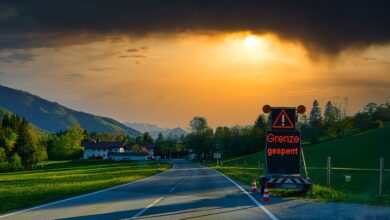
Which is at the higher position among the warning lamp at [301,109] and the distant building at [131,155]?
the warning lamp at [301,109]

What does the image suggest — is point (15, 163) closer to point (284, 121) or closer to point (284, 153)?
point (284, 121)

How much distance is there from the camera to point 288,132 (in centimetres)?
2283

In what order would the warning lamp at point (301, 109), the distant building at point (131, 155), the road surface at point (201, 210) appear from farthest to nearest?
1. the distant building at point (131, 155)
2. the warning lamp at point (301, 109)
3. the road surface at point (201, 210)

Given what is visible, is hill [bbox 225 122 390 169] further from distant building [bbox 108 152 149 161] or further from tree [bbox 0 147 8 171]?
distant building [bbox 108 152 149 161]

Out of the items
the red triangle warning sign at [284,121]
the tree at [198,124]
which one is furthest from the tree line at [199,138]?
the red triangle warning sign at [284,121]

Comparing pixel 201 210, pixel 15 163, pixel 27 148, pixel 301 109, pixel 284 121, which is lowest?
pixel 15 163

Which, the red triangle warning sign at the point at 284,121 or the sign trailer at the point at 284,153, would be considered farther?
the red triangle warning sign at the point at 284,121

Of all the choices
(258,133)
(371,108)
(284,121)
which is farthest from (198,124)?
(284,121)

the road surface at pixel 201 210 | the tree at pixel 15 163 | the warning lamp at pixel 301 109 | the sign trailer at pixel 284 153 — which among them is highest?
the warning lamp at pixel 301 109

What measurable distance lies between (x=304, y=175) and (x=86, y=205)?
10.6 meters

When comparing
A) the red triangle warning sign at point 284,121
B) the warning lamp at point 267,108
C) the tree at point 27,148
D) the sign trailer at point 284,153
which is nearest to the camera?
the sign trailer at point 284,153

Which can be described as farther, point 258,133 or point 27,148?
point 258,133

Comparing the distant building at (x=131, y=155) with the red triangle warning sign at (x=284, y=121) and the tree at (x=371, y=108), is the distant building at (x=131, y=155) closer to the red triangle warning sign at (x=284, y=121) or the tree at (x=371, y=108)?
the tree at (x=371, y=108)

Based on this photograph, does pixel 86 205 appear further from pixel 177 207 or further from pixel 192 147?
pixel 192 147
